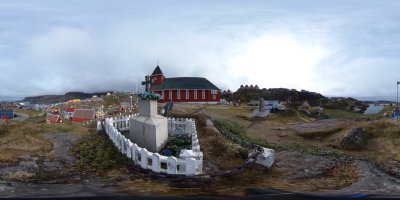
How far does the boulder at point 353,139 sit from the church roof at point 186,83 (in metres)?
36.5

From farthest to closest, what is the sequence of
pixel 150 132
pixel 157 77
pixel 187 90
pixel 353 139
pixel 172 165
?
pixel 157 77 < pixel 187 90 < pixel 353 139 < pixel 150 132 < pixel 172 165

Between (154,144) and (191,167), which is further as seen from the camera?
(154,144)

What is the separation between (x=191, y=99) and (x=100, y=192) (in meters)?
46.8

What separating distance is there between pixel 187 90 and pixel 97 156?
4127cm

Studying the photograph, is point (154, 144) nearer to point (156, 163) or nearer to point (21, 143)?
point (156, 163)

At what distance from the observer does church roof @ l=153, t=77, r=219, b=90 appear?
5563cm

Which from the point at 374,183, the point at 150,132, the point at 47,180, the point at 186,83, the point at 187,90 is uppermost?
the point at 186,83

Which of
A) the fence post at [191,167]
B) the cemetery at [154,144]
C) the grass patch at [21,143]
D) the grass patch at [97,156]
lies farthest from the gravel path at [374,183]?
the grass patch at [21,143]

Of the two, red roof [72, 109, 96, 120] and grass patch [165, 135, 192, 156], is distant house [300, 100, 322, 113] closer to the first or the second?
red roof [72, 109, 96, 120]

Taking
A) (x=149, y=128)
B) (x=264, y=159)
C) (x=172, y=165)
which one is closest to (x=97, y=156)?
(x=149, y=128)

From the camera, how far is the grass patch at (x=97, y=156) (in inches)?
513

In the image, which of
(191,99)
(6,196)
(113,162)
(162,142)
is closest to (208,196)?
(6,196)

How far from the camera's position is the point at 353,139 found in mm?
20219

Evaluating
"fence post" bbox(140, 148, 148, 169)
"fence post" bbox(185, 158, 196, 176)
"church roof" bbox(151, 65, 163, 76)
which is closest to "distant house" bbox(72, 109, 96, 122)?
"church roof" bbox(151, 65, 163, 76)
